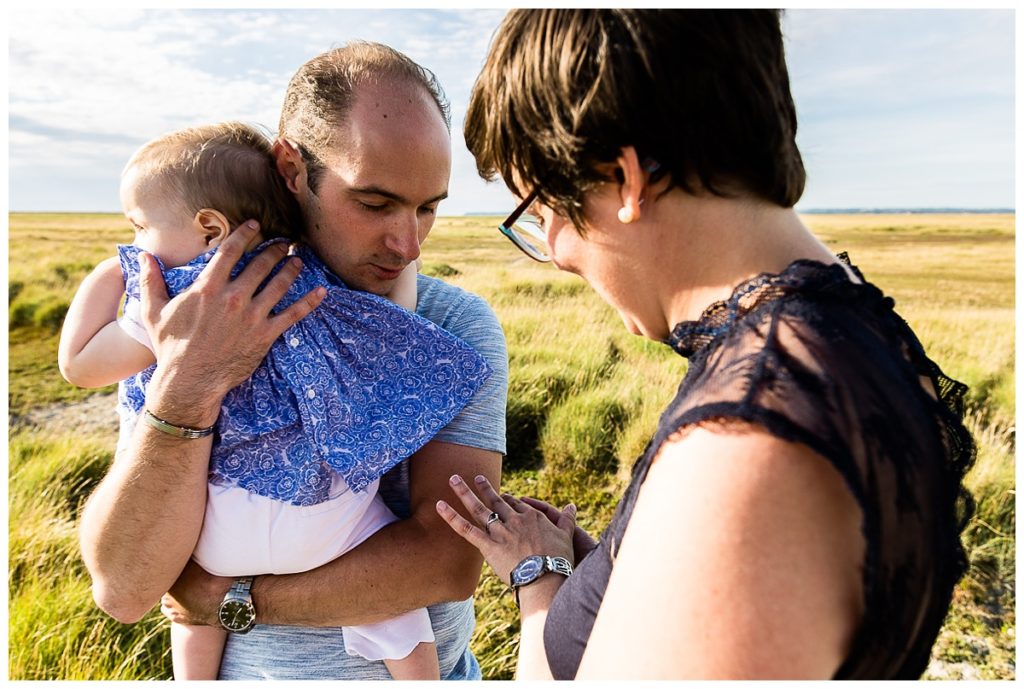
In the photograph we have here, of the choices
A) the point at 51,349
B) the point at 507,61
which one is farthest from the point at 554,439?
the point at 51,349

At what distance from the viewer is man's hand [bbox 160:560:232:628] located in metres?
2.20

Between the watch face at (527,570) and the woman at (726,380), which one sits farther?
the watch face at (527,570)

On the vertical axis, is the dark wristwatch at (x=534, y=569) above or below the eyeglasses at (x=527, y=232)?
below

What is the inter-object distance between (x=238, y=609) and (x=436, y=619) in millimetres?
627

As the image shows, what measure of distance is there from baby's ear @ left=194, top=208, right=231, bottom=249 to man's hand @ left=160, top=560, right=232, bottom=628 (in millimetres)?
962

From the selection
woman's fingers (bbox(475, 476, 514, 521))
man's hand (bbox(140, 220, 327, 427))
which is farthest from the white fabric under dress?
woman's fingers (bbox(475, 476, 514, 521))

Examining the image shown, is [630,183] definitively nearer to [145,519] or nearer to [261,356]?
[261,356]

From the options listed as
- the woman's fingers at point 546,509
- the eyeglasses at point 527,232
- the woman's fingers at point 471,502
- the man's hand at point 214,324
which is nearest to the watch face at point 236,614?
the man's hand at point 214,324

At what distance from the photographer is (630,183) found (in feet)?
4.92

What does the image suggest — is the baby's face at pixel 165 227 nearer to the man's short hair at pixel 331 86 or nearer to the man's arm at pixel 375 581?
the man's short hair at pixel 331 86

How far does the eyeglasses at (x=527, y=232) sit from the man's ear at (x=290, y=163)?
820 mm

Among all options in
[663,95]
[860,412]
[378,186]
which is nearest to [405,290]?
[378,186]

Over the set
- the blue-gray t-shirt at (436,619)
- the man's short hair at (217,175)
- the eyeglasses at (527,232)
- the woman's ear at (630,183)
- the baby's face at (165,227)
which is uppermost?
the woman's ear at (630,183)

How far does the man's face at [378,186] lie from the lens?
2.38 metres
